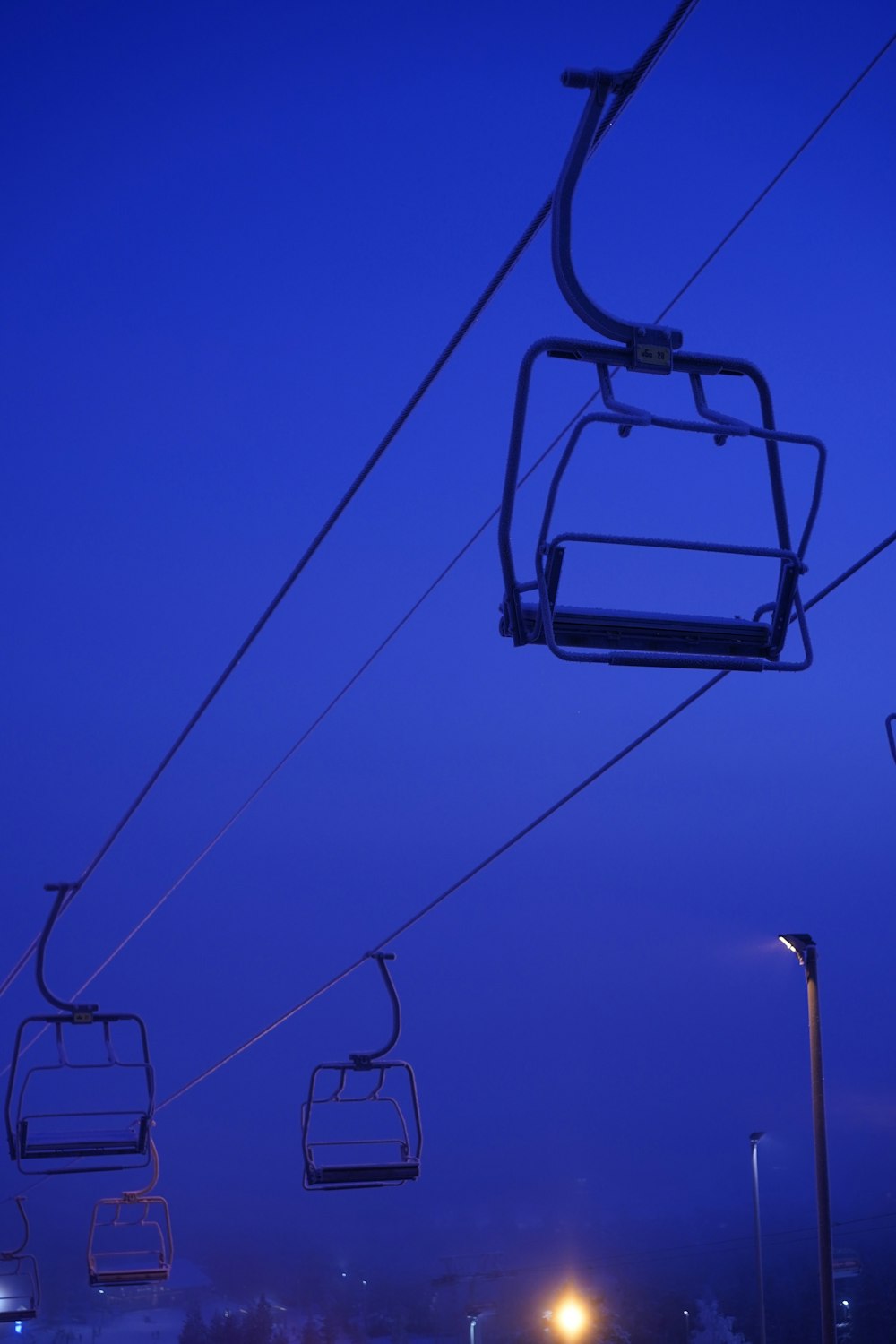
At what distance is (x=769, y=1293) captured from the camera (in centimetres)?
5525

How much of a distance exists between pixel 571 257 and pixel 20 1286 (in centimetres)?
1971

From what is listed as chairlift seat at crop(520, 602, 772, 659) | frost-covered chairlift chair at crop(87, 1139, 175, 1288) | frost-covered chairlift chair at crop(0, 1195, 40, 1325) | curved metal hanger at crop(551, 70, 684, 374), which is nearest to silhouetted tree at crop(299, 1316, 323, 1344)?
frost-covered chairlift chair at crop(0, 1195, 40, 1325)

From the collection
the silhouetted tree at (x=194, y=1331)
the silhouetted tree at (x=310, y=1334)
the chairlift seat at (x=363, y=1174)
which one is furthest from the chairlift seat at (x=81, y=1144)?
the silhouetted tree at (x=194, y=1331)

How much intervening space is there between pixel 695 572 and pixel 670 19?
9.24 ft

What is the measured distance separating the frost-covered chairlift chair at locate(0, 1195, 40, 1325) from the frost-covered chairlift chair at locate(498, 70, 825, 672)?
1690cm

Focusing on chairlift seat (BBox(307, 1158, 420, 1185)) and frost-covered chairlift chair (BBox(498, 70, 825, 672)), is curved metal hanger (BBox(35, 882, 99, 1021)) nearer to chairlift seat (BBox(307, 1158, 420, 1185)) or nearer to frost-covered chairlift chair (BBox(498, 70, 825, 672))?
chairlift seat (BBox(307, 1158, 420, 1185))

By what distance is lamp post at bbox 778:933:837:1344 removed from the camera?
11.4 meters

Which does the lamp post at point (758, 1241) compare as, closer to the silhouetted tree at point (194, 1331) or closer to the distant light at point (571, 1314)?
the distant light at point (571, 1314)

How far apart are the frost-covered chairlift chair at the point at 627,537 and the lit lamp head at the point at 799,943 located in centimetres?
859

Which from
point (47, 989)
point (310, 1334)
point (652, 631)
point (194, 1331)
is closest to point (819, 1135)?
point (47, 989)

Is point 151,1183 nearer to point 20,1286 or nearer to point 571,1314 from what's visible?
point 20,1286

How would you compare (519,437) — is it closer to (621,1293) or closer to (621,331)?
(621,331)

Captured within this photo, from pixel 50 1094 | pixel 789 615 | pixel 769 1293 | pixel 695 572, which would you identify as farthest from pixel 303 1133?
pixel 50 1094

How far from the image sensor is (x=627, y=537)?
3.44 metres
